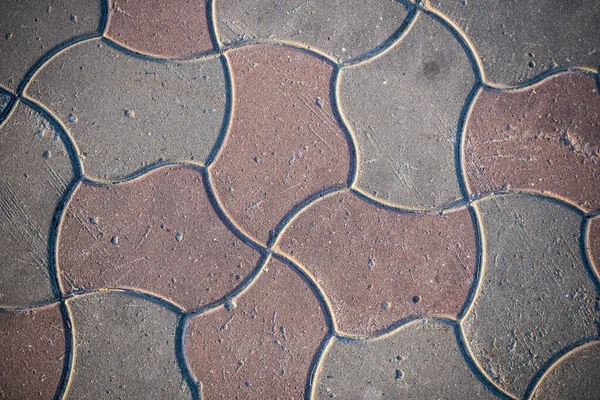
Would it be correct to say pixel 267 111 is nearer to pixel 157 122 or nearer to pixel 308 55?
pixel 308 55

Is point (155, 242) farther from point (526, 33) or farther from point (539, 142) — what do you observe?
point (526, 33)

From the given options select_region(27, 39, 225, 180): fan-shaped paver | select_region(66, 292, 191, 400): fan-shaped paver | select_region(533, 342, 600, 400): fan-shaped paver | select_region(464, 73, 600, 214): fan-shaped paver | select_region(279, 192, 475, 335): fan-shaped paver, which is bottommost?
select_region(533, 342, 600, 400): fan-shaped paver

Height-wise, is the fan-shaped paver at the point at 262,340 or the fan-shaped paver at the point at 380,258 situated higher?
the fan-shaped paver at the point at 380,258

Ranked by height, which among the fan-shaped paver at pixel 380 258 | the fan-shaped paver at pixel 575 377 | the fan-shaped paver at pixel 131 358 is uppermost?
the fan-shaped paver at pixel 380 258

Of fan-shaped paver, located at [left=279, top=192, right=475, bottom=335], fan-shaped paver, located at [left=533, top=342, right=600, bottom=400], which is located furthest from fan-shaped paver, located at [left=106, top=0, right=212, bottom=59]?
fan-shaped paver, located at [left=533, top=342, right=600, bottom=400]

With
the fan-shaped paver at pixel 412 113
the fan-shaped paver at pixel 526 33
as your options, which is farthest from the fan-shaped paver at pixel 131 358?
the fan-shaped paver at pixel 526 33

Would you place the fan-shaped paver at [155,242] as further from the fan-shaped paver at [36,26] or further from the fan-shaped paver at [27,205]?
the fan-shaped paver at [36,26]

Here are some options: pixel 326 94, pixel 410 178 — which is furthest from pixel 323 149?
pixel 410 178

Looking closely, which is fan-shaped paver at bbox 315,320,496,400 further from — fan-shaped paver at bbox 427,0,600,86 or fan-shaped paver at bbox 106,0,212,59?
fan-shaped paver at bbox 106,0,212,59
